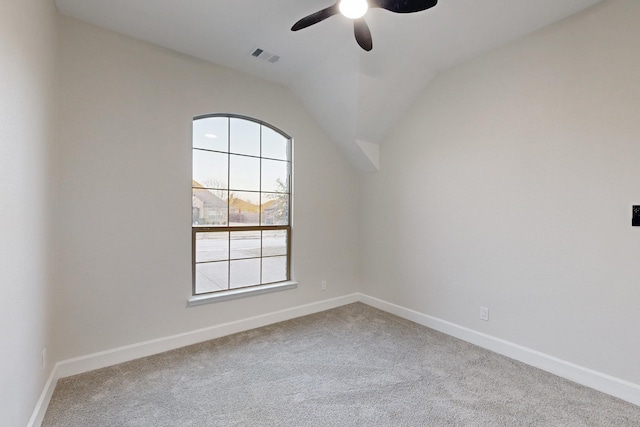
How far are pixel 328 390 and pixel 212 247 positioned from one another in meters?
1.74

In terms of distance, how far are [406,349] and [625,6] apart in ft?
10.0

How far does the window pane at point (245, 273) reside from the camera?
3.18 meters

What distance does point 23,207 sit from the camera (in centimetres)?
154

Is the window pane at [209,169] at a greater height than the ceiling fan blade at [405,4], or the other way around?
the ceiling fan blade at [405,4]

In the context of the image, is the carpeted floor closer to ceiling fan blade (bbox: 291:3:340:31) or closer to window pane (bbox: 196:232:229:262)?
window pane (bbox: 196:232:229:262)

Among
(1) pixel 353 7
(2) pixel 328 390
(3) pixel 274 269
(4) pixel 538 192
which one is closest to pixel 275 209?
(3) pixel 274 269

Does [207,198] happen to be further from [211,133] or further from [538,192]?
[538,192]

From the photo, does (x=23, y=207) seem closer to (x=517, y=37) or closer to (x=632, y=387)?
(x=517, y=37)

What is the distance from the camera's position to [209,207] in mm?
3027

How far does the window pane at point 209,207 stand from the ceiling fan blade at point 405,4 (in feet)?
7.06

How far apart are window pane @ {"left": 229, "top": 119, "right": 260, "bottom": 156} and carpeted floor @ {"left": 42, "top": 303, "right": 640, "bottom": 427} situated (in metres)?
1.98

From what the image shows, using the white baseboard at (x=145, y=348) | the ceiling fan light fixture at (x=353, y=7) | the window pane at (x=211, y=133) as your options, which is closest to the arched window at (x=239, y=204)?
the window pane at (x=211, y=133)

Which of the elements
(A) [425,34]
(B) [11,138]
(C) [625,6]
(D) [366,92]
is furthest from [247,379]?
(C) [625,6]

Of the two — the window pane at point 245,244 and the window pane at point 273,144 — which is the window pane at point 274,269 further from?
the window pane at point 273,144
